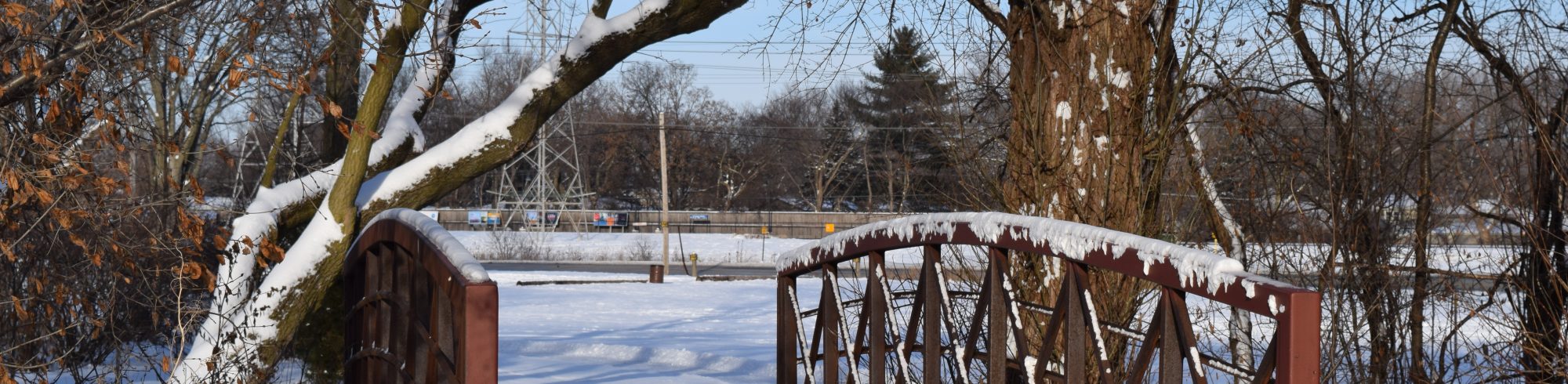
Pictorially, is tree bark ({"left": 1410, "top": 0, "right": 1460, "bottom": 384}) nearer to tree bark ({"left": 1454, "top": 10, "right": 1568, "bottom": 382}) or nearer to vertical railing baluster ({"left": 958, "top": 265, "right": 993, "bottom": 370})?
tree bark ({"left": 1454, "top": 10, "right": 1568, "bottom": 382})

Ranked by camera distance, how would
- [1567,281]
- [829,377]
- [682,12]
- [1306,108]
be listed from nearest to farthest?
1. [829,377]
2. [1567,281]
3. [682,12]
4. [1306,108]

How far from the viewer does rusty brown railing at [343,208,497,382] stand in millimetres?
2551

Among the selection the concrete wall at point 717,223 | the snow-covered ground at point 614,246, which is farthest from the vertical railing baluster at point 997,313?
the concrete wall at point 717,223

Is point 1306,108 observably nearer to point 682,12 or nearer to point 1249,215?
point 1249,215

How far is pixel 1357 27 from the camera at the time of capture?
7.02 m

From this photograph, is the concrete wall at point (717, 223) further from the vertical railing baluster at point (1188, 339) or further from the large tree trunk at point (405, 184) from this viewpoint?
the vertical railing baluster at point (1188, 339)

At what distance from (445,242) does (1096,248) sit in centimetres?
153

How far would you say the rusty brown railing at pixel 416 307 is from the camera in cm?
255

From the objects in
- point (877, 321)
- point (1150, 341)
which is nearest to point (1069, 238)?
point (1150, 341)

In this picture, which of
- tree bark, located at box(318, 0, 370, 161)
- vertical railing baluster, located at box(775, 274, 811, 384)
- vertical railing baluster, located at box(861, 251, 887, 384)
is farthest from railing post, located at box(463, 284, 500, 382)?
tree bark, located at box(318, 0, 370, 161)

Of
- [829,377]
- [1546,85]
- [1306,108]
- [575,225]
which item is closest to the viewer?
[829,377]

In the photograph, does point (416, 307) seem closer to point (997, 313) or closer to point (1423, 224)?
point (997, 313)

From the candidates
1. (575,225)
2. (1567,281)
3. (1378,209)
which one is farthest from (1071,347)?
(575,225)

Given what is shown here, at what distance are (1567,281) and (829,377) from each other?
3505 millimetres
